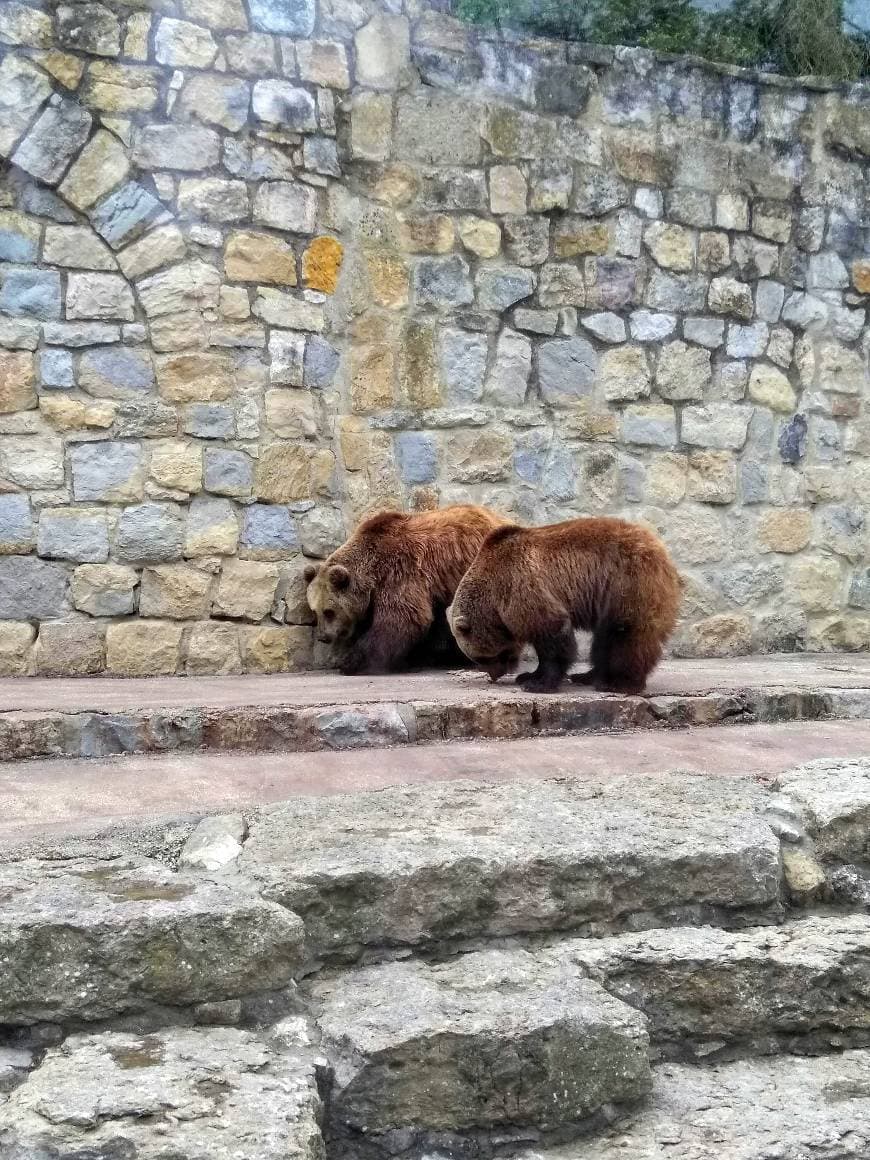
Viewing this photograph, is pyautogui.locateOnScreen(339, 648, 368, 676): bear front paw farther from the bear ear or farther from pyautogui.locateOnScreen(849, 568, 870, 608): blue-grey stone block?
pyautogui.locateOnScreen(849, 568, 870, 608): blue-grey stone block

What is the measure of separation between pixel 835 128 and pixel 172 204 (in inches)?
164

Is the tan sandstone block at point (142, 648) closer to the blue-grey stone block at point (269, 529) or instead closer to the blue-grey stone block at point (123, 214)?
the blue-grey stone block at point (269, 529)

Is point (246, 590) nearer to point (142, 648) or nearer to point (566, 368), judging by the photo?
point (142, 648)

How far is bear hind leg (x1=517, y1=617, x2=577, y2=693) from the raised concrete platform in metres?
0.14

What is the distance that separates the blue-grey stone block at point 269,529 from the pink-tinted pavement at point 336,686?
688 millimetres

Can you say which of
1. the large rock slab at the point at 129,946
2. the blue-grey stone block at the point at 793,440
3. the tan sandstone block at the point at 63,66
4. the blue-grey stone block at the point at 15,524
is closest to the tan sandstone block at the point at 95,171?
the tan sandstone block at the point at 63,66

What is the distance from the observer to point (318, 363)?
21.6 ft

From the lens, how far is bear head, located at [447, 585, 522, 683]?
536cm

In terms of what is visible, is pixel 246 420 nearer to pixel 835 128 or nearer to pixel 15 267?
pixel 15 267

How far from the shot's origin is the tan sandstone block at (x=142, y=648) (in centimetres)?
613

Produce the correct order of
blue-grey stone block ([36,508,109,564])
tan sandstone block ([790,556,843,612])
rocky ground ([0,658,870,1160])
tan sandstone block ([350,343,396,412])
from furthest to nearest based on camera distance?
tan sandstone block ([790,556,843,612]) < tan sandstone block ([350,343,396,412]) < blue-grey stone block ([36,508,109,564]) < rocky ground ([0,658,870,1160])

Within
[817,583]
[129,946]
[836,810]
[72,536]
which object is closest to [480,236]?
[72,536]

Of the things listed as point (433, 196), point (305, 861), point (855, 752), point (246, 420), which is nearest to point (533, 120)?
point (433, 196)

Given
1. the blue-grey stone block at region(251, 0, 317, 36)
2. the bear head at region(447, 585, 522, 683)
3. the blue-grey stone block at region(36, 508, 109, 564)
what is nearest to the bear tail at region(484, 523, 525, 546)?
the bear head at region(447, 585, 522, 683)
